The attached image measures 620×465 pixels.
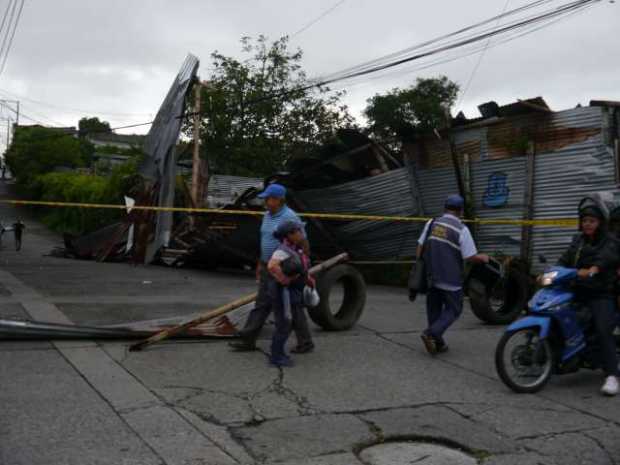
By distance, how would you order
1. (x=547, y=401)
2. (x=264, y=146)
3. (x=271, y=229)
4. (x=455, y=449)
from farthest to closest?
(x=264, y=146)
(x=271, y=229)
(x=547, y=401)
(x=455, y=449)

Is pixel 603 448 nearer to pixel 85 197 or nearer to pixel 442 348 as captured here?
pixel 442 348

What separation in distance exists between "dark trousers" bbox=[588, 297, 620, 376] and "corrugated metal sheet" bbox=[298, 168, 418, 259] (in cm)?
843

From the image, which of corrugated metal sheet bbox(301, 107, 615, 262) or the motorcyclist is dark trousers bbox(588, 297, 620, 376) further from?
corrugated metal sheet bbox(301, 107, 615, 262)

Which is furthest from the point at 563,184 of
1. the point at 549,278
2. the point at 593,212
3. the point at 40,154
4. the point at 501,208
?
the point at 40,154

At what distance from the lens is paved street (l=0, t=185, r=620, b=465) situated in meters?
4.61

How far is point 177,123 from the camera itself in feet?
56.9

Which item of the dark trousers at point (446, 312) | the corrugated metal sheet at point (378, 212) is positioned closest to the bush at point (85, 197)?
the corrugated metal sheet at point (378, 212)

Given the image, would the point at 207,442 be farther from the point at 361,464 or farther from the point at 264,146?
the point at 264,146

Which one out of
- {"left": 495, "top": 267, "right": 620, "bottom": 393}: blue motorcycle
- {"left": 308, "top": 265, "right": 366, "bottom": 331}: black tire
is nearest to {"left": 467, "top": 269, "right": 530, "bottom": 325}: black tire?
{"left": 308, "top": 265, "right": 366, "bottom": 331}: black tire

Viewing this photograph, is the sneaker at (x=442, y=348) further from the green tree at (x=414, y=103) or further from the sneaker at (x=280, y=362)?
the green tree at (x=414, y=103)

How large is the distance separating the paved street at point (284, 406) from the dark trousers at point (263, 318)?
192mm

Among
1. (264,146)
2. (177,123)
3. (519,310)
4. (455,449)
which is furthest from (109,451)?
(264,146)

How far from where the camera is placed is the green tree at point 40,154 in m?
A: 58.6

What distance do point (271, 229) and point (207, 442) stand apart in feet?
9.39
